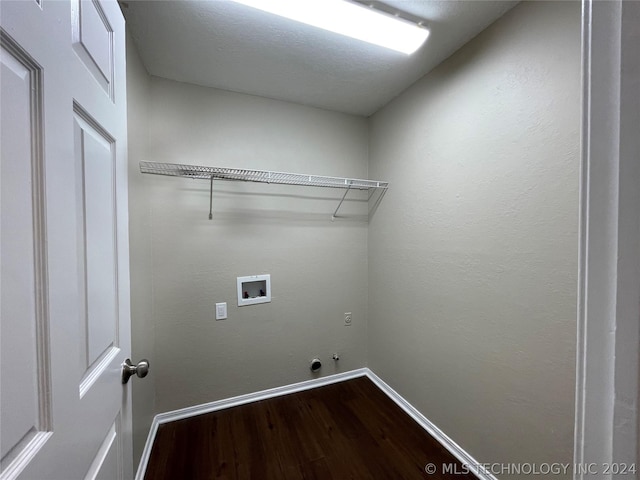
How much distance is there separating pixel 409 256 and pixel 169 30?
2.01m

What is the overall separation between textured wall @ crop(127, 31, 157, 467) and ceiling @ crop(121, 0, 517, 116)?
0.22 meters

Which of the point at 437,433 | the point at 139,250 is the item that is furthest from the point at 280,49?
the point at 437,433

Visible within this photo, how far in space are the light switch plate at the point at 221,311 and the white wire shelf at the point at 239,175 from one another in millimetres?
941

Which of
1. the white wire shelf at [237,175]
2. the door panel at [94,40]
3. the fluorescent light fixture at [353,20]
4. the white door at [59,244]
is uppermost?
the fluorescent light fixture at [353,20]

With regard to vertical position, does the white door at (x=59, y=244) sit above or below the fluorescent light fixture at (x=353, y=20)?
below

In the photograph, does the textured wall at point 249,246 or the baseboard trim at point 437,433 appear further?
the textured wall at point 249,246

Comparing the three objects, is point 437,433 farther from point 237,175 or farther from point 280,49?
point 280,49

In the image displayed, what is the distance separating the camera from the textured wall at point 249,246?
5.55 feet

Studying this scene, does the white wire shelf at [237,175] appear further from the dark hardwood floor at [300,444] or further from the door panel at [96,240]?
the dark hardwood floor at [300,444]

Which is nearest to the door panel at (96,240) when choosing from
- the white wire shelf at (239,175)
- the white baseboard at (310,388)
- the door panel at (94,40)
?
the door panel at (94,40)

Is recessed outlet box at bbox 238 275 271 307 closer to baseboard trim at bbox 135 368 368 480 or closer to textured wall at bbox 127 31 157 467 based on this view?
textured wall at bbox 127 31 157 467

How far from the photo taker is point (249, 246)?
6.21 feet

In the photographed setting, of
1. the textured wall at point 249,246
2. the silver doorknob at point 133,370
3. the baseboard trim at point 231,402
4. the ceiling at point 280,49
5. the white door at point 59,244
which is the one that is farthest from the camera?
the textured wall at point 249,246

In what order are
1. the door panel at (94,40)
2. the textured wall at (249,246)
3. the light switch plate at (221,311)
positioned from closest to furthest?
the door panel at (94,40) < the textured wall at (249,246) < the light switch plate at (221,311)
